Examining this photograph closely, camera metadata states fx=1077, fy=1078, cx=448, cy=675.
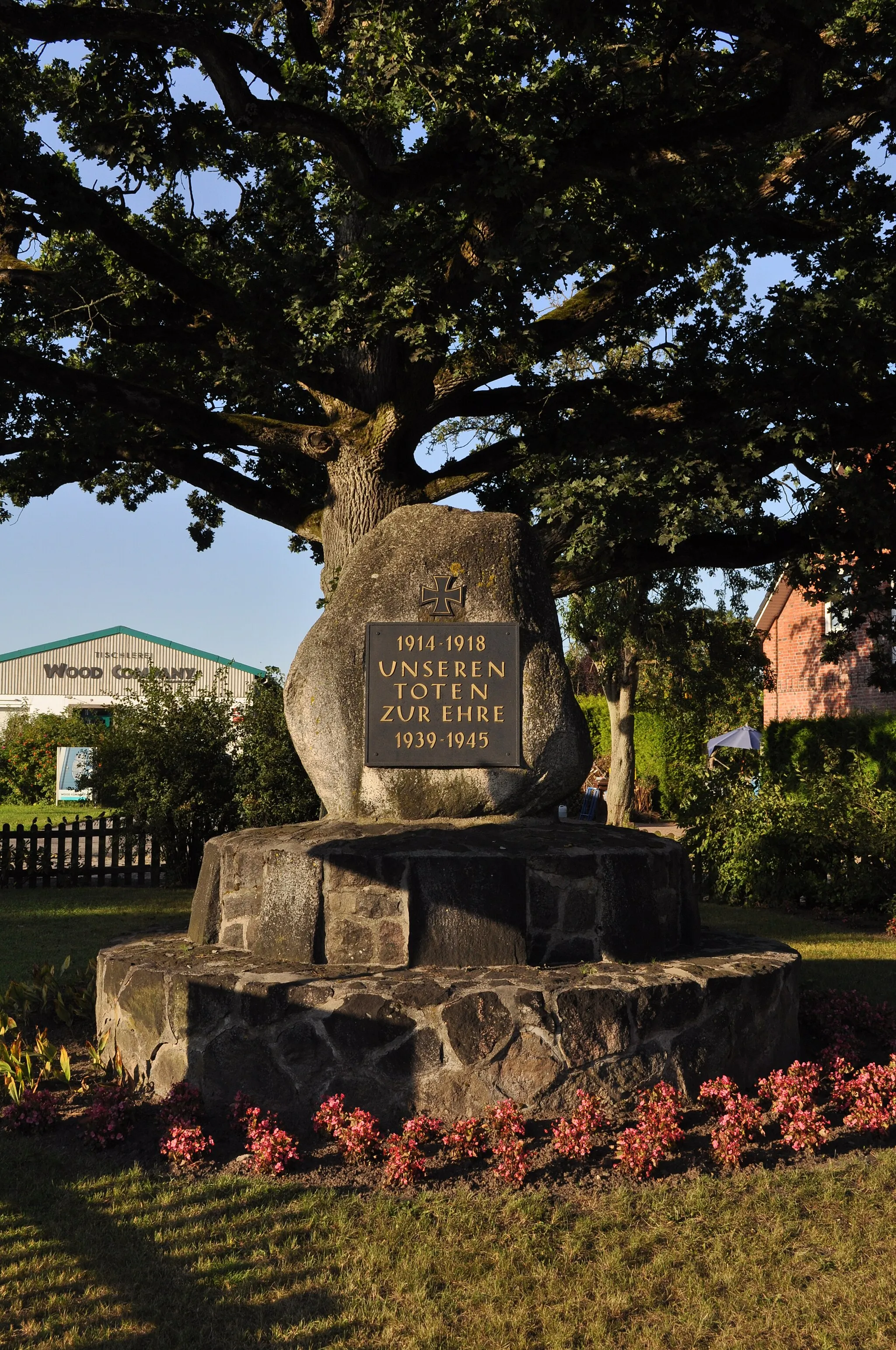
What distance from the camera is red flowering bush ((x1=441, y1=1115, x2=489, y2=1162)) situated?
499 centimetres

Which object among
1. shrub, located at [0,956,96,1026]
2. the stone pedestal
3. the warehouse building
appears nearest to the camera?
the stone pedestal

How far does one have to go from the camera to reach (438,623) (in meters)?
6.73

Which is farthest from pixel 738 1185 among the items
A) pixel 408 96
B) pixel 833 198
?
pixel 833 198

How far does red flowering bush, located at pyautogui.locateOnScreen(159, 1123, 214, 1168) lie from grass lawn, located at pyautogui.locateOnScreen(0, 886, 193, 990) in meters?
2.49

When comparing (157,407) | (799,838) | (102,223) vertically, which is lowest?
(799,838)

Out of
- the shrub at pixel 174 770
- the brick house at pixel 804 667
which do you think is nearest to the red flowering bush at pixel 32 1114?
the shrub at pixel 174 770

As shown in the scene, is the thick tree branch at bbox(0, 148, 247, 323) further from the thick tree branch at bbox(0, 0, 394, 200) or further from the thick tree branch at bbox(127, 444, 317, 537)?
the thick tree branch at bbox(127, 444, 317, 537)

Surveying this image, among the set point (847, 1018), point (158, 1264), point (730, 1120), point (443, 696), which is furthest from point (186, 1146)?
point (847, 1018)

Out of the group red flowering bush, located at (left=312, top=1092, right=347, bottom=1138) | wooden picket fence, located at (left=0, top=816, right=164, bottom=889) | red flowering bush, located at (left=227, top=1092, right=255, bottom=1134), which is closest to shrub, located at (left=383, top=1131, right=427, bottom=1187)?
red flowering bush, located at (left=312, top=1092, right=347, bottom=1138)

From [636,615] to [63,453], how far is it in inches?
454

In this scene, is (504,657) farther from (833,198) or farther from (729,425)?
(833,198)

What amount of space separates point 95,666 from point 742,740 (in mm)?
29895

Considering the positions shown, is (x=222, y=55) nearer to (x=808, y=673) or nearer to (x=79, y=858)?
(x=79, y=858)

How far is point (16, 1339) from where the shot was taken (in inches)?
138
